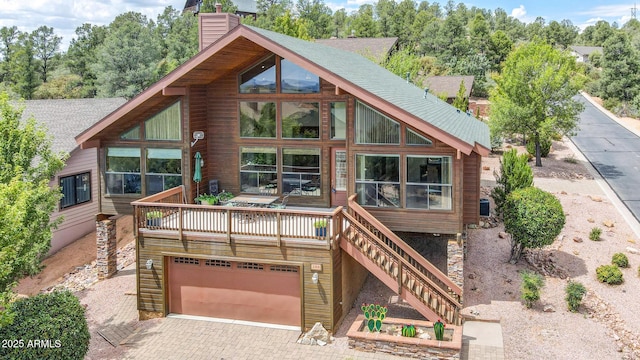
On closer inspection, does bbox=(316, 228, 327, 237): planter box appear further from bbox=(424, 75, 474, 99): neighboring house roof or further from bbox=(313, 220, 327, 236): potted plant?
bbox=(424, 75, 474, 99): neighboring house roof

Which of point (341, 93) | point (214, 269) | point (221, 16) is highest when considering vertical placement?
point (221, 16)

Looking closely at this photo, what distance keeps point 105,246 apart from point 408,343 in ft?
35.3

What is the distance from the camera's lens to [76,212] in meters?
22.7

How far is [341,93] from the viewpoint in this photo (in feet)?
51.6

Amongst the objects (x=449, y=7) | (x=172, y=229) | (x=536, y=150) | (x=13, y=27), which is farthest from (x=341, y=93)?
(x=449, y=7)

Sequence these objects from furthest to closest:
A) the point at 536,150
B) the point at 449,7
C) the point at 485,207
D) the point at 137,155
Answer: the point at 449,7 → the point at 536,150 → the point at 485,207 → the point at 137,155

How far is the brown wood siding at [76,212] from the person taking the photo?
21609 millimetres

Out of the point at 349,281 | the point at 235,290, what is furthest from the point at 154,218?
the point at 349,281

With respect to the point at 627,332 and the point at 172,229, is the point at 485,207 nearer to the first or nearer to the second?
the point at 627,332

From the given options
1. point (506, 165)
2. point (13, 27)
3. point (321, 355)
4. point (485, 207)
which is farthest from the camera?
point (13, 27)

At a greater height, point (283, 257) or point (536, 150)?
point (536, 150)

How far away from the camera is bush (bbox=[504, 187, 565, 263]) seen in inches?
675

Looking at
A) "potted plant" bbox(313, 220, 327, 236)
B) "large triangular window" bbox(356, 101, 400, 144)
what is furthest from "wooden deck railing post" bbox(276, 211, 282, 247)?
"large triangular window" bbox(356, 101, 400, 144)

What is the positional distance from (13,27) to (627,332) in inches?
2509
